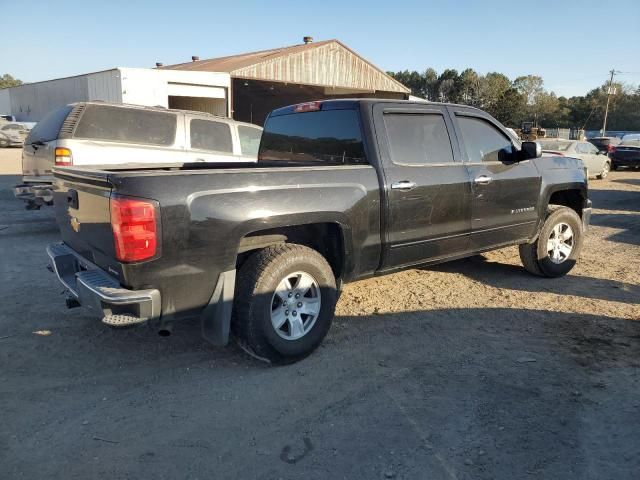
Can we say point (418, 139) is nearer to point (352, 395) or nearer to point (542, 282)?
point (352, 395)

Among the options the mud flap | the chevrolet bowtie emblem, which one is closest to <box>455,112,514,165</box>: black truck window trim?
the mud flap

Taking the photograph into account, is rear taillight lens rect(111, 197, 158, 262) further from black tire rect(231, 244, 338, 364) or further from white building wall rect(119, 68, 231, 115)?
white building wall rect(119, 68, 231, 115)

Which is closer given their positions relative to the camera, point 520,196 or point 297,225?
point 297,225

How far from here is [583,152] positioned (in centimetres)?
1683

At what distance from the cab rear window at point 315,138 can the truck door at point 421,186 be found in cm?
23

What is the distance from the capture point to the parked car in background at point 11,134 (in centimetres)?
2659

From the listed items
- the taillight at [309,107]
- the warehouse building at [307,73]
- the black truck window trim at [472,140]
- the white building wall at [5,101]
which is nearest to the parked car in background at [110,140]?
the taillight at [309,107]

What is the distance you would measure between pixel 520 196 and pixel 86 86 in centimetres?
1756

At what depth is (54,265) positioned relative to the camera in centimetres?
387

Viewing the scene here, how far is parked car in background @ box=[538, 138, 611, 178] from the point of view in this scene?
1566 cm

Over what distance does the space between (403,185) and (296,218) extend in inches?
44.7

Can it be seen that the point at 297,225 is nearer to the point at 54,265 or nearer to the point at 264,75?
the point at 54,265

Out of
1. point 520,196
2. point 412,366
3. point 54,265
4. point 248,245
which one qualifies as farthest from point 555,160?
point 54,265

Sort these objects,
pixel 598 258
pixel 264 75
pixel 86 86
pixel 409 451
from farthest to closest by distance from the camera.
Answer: pixel 264 75
pixel 86 86
pixel 598 258
pixel 409 451
